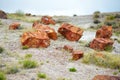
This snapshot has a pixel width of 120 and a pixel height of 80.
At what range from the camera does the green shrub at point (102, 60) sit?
3203 cm

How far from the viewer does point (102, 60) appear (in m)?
32.6

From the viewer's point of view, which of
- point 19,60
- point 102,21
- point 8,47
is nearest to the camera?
point 19,60

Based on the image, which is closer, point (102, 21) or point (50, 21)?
point (50, 21)

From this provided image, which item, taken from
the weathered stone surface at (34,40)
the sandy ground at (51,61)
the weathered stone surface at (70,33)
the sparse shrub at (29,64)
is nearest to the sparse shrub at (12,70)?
the sandy ground at (51,61)

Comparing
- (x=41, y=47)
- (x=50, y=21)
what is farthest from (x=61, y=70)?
(x=50, y=21)

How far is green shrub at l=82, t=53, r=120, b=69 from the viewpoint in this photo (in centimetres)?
3203

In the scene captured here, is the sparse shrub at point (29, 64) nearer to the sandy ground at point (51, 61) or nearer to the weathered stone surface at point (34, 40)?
the sandy ground at point (51, 61)

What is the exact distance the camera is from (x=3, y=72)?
2652 cm

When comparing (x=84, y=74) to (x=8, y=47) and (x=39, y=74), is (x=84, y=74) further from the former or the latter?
(x=8, y=47)

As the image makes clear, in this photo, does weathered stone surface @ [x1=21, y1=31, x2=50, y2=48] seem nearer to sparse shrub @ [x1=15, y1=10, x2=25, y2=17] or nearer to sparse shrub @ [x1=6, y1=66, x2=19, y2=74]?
sparse shrub @ [x1=6, y1=66, x2=19, y2=74]

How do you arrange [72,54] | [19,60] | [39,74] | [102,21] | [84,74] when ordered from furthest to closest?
[102,21] → [72,54] → [19,60] → [84,74] → [39,74]

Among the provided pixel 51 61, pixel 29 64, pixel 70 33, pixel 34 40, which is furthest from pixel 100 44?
pixel 29 64

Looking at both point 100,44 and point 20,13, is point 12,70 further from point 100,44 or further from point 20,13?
point 20,13

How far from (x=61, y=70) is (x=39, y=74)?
10.1ft
